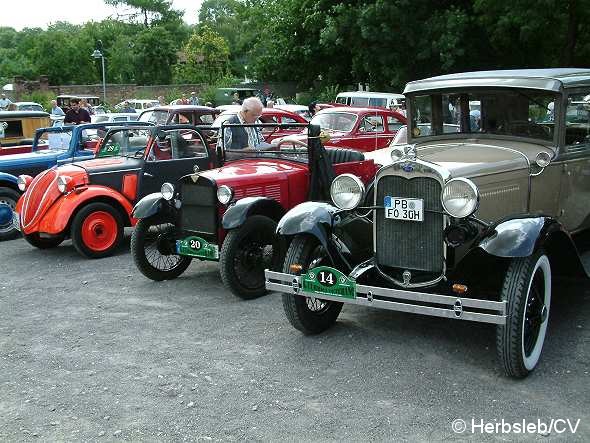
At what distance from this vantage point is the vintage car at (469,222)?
13.3 feet

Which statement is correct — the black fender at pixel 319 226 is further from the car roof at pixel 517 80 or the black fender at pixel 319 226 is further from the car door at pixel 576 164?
the car door at pixel 576 164

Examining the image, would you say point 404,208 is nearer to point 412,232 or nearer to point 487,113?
point 412,232

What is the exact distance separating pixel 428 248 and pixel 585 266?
53.3 inches

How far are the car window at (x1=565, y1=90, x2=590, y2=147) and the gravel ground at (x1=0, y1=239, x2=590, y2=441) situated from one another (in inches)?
53.5

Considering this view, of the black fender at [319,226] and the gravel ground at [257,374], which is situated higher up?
the black fender at [319,226]

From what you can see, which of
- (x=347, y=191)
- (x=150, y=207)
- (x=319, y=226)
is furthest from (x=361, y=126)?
(x=319, y=226)

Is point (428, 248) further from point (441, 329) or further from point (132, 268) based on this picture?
point (132, 268)

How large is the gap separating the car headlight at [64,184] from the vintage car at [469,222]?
3848 millimetres

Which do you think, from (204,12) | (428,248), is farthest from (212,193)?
(204,12)

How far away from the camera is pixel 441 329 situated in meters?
4.95

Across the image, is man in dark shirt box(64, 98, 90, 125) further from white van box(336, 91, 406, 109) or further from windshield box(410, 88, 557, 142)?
windshield box(410, 88, 557, 142)

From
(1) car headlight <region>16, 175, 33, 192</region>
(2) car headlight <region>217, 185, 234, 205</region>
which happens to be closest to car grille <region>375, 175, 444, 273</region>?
(2) car headlight <region>217, 185, 234, 205</region>

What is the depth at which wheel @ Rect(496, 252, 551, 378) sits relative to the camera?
3.89 m

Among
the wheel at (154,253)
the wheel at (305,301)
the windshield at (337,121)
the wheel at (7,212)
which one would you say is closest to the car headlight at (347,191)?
the wheel at (305,301)
